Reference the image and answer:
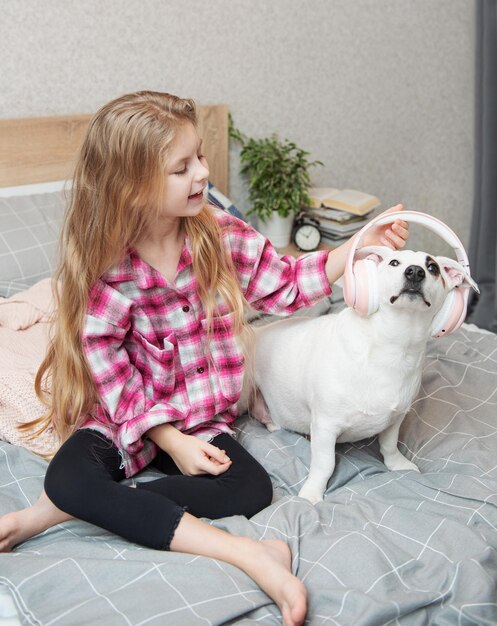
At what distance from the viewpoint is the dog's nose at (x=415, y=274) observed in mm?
1043

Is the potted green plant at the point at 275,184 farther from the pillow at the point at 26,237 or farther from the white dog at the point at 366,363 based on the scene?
the white dog at the point at 366,363

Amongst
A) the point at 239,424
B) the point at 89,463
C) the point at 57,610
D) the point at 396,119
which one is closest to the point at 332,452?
the point at 239,424

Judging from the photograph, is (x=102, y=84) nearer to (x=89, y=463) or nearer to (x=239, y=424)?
(x=239, y=424)

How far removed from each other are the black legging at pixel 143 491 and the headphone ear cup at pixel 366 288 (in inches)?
13.4

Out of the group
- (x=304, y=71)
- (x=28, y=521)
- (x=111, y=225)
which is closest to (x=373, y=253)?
(x=111, y=225)

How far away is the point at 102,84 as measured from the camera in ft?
6.83

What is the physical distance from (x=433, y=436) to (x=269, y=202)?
1136mm

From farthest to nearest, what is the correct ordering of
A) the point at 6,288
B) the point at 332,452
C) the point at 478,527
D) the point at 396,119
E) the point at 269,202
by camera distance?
the point at 396,119, the point at 269,202, the point at 6,288, the point at 332,452, the point at 478,527

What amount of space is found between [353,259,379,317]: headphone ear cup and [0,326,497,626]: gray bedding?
318mm

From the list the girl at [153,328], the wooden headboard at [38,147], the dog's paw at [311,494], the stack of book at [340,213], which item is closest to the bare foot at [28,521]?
the girl at [153,328]

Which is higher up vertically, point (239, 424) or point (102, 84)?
point (102, 84)

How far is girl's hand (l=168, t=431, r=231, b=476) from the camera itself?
118 centimetres

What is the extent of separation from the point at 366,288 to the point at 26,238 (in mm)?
1046

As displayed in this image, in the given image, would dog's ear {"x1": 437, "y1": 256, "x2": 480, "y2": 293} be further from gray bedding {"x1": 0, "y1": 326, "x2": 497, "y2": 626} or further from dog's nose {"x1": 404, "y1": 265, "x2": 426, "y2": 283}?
gray bedding {"x1": 0, "y1": 326, "x2": 497, "y2": 626}
